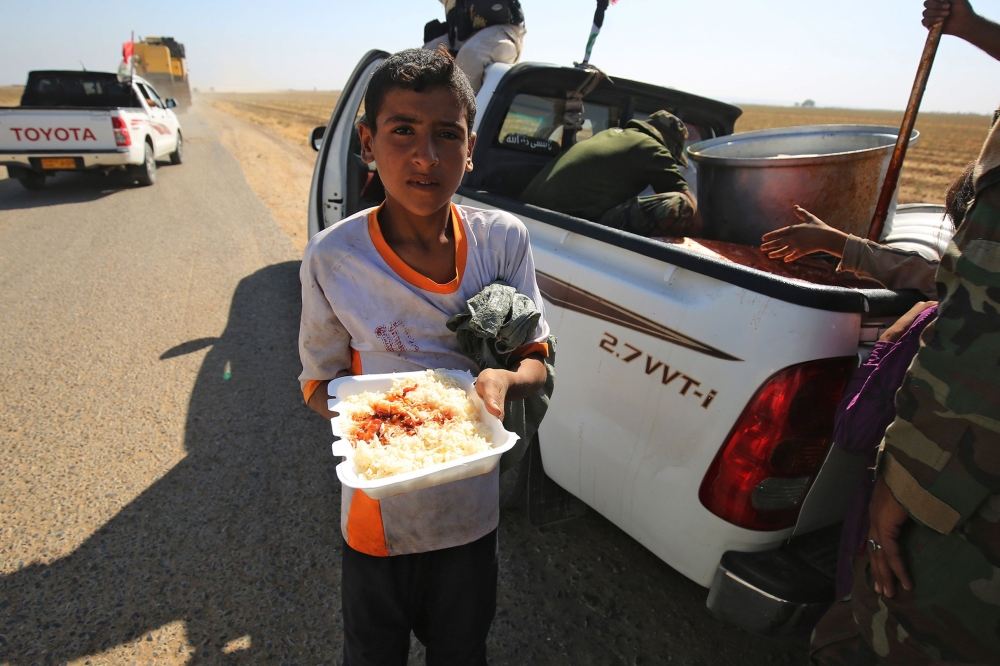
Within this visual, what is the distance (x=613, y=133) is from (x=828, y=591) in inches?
89.6

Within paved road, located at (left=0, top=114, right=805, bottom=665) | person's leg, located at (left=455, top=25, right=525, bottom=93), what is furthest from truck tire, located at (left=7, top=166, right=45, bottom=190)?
person's leg, located at (left=455, top=25, right=525, bottom=93)

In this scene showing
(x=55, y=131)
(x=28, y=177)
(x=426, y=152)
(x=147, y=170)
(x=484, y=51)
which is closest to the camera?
(x=426, y=152)

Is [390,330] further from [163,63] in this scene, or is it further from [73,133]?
[163,63]

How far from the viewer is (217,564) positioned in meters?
2.62

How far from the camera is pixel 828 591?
1.71 metres

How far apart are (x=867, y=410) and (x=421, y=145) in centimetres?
132

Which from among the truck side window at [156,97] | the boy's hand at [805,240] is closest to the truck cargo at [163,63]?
the truck side window at [156,97]

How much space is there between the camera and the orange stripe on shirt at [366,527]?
1.47 meters

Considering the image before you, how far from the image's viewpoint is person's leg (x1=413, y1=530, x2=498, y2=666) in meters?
1.57

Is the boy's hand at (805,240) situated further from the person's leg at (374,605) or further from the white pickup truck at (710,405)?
the person's leg at (374,605)

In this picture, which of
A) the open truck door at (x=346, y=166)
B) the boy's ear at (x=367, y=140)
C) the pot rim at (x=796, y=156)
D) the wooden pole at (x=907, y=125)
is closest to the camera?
the boy's ear at (x=367, y=140)

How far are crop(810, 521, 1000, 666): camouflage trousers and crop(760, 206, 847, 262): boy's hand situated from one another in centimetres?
104

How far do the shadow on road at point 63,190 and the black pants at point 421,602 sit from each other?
37.4ft

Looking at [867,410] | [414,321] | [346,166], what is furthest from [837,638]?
[346,166]
